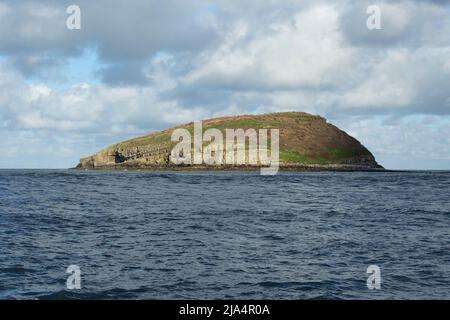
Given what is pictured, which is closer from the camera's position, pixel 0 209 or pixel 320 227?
pixel 320 227

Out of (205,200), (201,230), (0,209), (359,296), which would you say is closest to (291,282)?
(359,296)

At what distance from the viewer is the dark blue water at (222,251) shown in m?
19.5

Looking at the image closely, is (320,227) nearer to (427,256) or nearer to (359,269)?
(427,256)

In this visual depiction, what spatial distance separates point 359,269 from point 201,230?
14.0m

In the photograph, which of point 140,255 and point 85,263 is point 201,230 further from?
point 85,263

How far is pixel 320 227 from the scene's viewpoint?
3609 centimetres

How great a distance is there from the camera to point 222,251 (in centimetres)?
2702

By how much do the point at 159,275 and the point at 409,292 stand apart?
11052 mm

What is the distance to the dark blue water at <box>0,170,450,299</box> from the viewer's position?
19.5 metres
